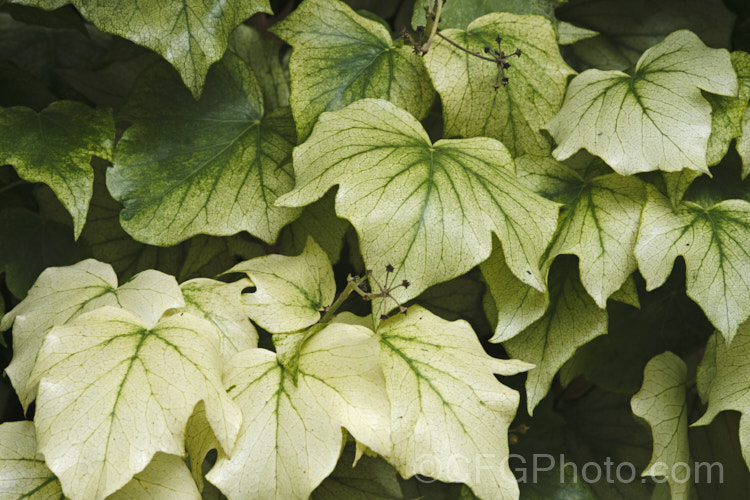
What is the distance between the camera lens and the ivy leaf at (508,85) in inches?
26.5

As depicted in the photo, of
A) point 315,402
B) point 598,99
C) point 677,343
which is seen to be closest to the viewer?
point 315,402

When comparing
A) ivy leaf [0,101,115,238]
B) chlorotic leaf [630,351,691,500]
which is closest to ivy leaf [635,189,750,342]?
chlorotic leaf [630,351,691,500]

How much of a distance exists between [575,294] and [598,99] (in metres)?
0.19

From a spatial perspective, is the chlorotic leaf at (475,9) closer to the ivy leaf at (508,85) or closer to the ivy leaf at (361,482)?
the ivy leaf at (508,85)

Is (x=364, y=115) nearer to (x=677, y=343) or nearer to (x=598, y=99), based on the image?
(x=598, y=99)

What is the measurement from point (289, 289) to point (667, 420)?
40 cm

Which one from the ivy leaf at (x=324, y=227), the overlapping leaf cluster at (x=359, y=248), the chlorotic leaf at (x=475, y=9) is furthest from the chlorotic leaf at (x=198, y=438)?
the chlorotic leaf at (x=475, y=9)

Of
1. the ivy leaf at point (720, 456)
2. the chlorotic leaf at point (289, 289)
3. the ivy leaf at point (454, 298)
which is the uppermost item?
the chlorotic leaf at point (289, 289)

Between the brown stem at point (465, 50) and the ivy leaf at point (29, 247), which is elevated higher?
the brown stem at point (465, 50)

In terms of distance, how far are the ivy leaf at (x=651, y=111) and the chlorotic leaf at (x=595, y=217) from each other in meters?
0.05

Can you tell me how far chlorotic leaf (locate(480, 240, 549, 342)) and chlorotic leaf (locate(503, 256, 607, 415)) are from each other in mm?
32

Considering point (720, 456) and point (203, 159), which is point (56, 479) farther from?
point (720, 456)

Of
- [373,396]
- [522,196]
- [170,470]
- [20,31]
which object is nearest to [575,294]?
[522,196]

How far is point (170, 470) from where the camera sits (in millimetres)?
543
